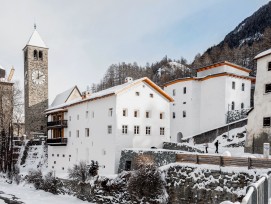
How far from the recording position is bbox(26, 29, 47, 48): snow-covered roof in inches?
2726

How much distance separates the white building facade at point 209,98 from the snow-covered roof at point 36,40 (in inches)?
1408

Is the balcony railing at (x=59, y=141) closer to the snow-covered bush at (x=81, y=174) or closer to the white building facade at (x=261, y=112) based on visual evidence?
the snow-covered bush at (x=81, y=174)

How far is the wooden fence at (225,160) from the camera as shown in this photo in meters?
18.9

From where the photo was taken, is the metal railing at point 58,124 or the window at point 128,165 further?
the metal railing at point 58,124

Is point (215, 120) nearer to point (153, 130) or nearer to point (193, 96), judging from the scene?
point (193, 96)

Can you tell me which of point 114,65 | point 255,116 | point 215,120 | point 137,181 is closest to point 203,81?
point 215,120

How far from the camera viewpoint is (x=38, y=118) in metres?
65.1

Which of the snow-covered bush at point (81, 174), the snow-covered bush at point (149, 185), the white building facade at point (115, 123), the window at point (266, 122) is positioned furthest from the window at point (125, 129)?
the window at point (266, 122)

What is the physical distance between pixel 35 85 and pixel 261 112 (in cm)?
5143

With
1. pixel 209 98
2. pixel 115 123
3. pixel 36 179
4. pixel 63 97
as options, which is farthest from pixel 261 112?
pixel 63 97

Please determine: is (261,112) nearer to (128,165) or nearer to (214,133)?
(214,133)

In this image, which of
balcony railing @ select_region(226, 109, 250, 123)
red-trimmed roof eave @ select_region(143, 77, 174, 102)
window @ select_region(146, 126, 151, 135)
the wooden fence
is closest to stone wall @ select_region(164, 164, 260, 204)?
the wooden fence

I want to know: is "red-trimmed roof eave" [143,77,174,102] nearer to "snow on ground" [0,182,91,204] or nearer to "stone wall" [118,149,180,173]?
"stone wall" [118,149,180,173]

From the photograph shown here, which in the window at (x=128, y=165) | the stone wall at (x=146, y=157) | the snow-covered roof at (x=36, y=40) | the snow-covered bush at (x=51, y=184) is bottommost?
the snow-covered bush at (x=51, y=184)
